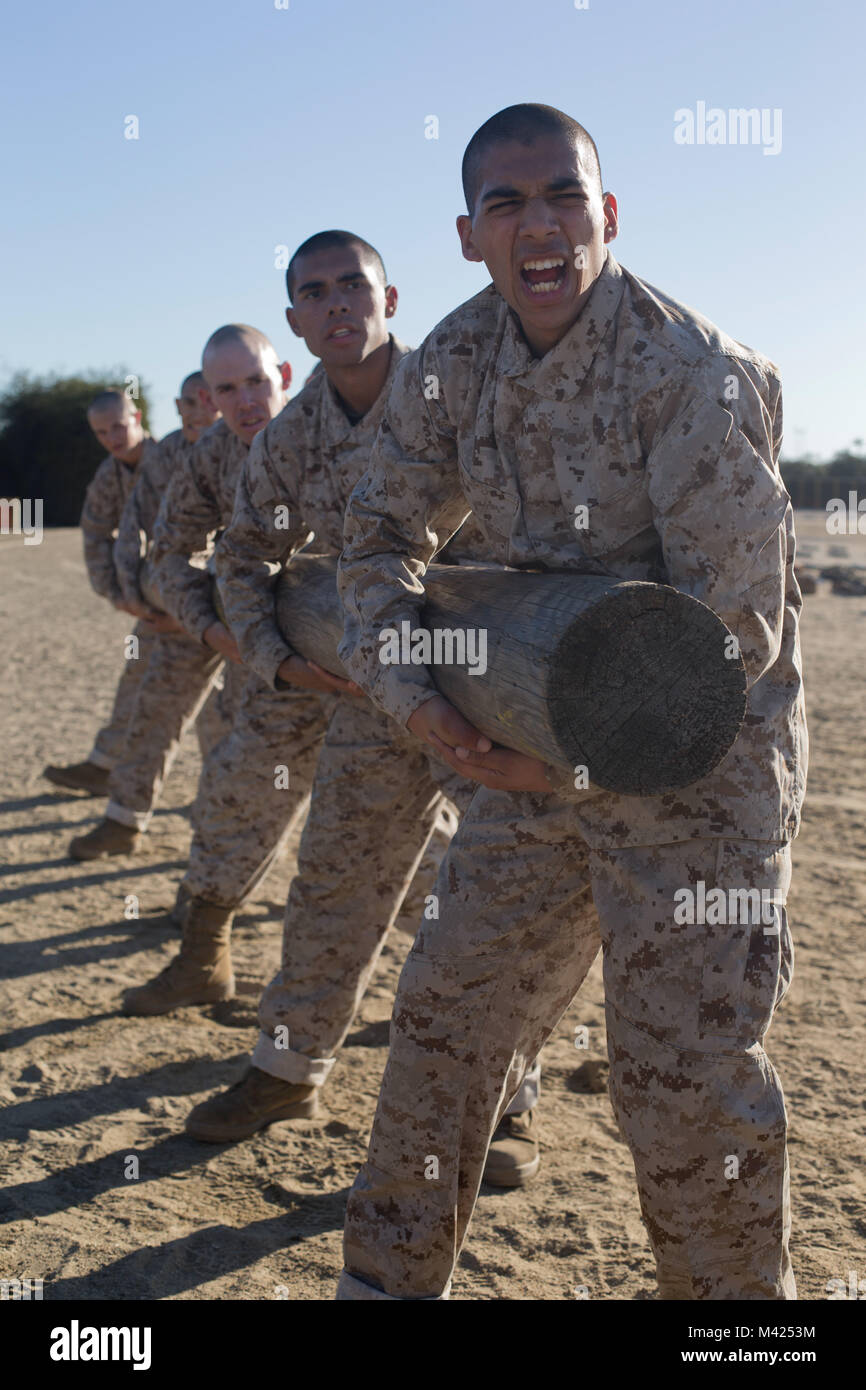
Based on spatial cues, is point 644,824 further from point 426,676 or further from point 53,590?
point 53,590

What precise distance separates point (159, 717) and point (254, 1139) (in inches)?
122

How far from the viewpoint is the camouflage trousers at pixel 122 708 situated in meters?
7.79

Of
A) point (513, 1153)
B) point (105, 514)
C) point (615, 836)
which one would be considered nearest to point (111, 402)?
point (105, 514)

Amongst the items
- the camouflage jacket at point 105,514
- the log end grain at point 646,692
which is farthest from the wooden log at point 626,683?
the camouflage jacket at point 105,514

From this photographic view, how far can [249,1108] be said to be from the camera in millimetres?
3992

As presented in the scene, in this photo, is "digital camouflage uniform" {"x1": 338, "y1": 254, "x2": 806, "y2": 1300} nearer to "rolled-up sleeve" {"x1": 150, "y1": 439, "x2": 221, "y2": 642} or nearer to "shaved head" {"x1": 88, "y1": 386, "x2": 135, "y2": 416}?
"rolled-up sleeve" {"x1": 150, "y1": 439, "x2": 221, "y2": 642}

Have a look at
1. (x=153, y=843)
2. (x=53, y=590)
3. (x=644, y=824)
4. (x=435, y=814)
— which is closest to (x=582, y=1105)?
(x=435, y=814)

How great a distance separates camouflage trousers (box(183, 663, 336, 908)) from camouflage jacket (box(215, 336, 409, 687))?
11.7 inches

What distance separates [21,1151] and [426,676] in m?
2.08

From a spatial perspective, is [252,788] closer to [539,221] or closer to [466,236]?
[466,236]

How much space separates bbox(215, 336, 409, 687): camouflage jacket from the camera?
4133 mm

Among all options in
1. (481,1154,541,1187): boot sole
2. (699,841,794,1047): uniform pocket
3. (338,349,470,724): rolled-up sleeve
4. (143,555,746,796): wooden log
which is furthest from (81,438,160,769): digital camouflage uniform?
(699,841,794,1047): uniform pocket

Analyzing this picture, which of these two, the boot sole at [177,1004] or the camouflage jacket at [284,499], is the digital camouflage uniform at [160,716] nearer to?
the boot sole at [177,1004]

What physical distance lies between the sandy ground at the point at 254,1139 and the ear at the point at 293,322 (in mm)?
2492
